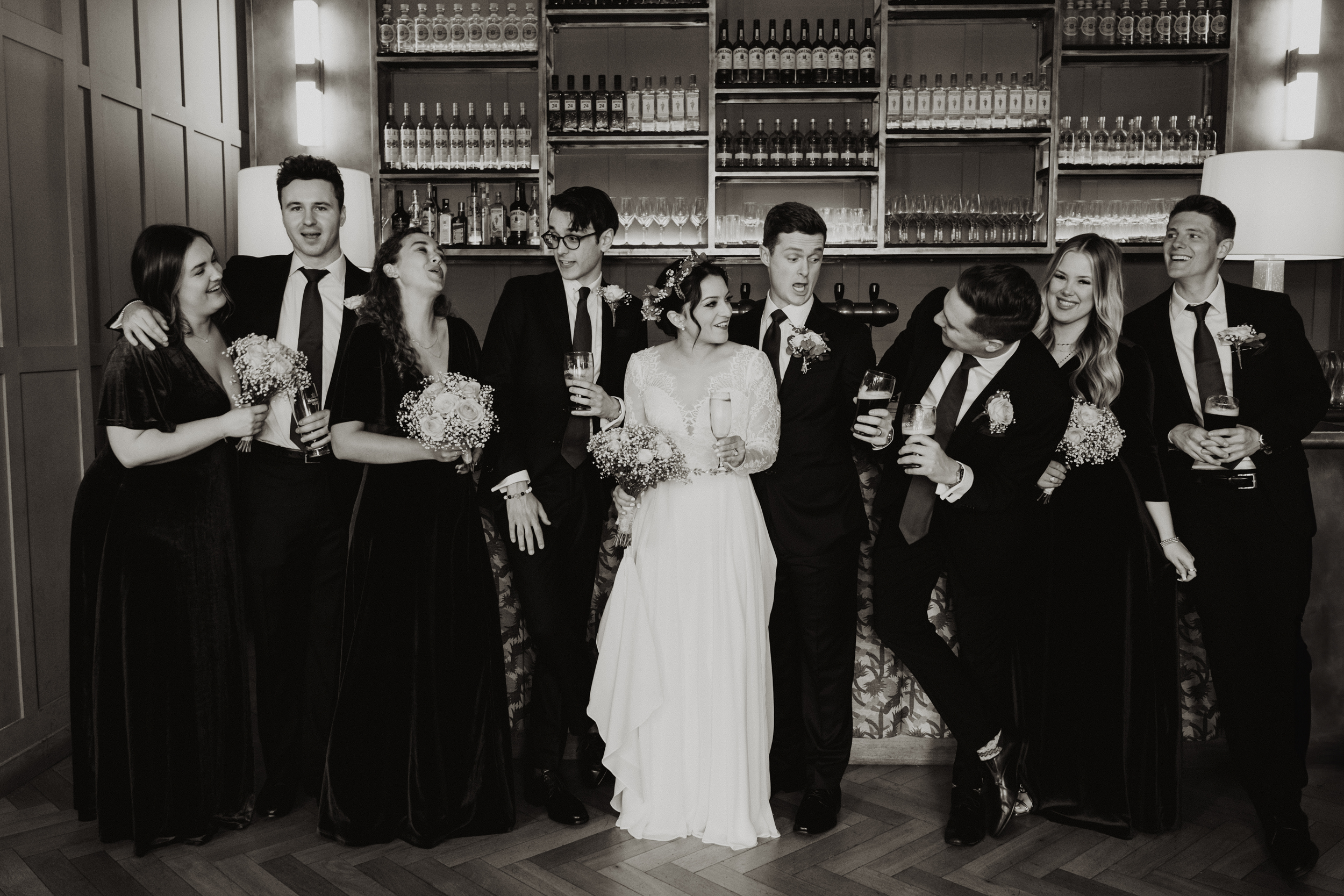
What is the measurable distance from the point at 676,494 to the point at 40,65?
2549mm

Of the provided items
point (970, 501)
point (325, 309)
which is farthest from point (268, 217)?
point (970, 501)

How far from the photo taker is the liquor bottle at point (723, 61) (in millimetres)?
5125

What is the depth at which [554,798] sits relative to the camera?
280 centimetres

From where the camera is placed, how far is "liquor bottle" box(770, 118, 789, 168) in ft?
17.1

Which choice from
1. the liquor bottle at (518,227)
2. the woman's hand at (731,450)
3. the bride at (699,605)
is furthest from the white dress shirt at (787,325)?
the liquor bottle at (518,227)

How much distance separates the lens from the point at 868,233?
17.3 feet

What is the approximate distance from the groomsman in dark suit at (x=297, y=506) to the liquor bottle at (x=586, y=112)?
2.44 m

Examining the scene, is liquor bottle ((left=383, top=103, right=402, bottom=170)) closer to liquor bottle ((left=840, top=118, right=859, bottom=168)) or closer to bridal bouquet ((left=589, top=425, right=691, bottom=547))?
liquor bottle ((left=840, top=118, right=859, bottom=168))

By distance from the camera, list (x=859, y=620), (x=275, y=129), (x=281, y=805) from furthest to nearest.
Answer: (x=275, y=129)
(x=859, y=620)
(x=281, y=805)

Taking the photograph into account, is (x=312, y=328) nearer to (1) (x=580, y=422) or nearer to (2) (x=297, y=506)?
(2) (x=297, y=506)

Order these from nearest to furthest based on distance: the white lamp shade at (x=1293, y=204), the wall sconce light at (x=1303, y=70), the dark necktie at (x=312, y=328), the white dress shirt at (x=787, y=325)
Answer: the white dress shirt at (x=787, y=325) < the dark necktie at (x=312, y=328) < the white lamp shade at (x=1293, y=204) < the wall sconce light at (x=1303, y=70)

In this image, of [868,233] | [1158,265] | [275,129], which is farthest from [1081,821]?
[275,129]

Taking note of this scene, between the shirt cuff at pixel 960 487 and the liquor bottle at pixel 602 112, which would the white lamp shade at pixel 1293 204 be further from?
the liquor bottle at pixel 602 112

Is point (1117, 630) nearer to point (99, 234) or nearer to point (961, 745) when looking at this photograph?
point (961, 745)
